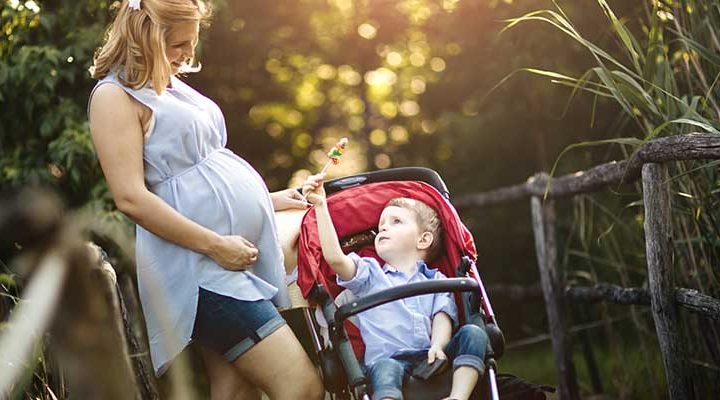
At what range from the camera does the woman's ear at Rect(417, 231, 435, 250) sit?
3375 mm

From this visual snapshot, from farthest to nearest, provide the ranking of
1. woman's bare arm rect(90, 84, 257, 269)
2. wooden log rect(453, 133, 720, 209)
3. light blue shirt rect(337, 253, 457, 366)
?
light blue shirt rect(337, 253, 457, 366), wooden log rect(453, 133, 720, 209), woman's bare arm rect(90, 84, 257, 269)

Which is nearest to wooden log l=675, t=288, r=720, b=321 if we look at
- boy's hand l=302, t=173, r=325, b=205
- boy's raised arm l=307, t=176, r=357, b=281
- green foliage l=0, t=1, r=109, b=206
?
boy's raised arm l=307, t=176, r=357, b=281

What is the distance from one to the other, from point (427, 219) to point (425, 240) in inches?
2.7

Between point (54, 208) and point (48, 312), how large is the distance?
0.41 ft

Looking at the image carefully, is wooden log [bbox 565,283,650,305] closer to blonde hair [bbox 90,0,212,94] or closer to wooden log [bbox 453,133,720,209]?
wooden log [bbox 453,133,720,209]

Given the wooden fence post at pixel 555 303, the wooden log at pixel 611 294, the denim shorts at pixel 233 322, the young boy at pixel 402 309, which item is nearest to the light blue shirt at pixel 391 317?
the young boy at pixel 402 309

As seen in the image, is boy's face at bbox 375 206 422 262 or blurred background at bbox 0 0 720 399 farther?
blurred background at bbox 0 0 720 399

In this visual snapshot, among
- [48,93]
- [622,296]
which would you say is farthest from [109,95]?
[48,93]

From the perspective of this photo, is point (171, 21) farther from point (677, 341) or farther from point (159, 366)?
point (677, 341)

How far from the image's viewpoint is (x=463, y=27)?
7.80 meters

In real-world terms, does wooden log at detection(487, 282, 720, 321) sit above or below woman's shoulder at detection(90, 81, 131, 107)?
below

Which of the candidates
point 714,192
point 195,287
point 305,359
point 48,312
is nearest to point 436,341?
point 305,359

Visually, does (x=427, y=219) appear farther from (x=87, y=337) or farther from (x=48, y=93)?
(x=48, y=93)

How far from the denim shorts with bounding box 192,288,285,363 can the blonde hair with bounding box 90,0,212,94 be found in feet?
1.88
